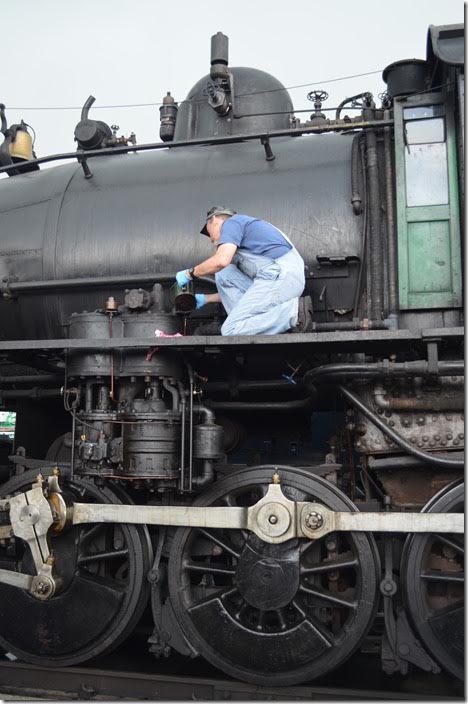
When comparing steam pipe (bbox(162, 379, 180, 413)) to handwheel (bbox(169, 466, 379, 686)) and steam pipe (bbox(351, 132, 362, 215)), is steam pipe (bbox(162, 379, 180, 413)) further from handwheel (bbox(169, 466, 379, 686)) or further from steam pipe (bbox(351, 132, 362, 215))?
steam pipe (bbox(351, 132, 362, 215))

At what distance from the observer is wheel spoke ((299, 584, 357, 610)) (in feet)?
11.4

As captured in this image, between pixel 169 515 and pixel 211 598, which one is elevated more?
pixel 169 515

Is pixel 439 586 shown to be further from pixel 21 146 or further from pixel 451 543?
pixel 21 146

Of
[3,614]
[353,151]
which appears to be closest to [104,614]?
A: [3,614]

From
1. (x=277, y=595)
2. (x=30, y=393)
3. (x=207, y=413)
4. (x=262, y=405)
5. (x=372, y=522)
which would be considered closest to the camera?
(x=372, y=522)

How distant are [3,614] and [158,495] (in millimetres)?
1158

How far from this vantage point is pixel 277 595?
137 inches

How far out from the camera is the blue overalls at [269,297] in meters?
3.60

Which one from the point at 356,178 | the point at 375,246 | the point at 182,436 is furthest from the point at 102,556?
the point at 356,178

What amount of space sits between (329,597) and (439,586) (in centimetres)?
60

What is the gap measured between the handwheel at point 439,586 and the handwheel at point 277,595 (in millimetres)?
194

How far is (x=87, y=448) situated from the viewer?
3.57 metres

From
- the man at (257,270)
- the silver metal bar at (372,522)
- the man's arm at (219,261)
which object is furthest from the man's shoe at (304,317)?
the silver metal bar at (372,522)

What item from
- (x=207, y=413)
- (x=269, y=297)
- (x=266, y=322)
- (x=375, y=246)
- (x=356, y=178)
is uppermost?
(x=356, y=178)
